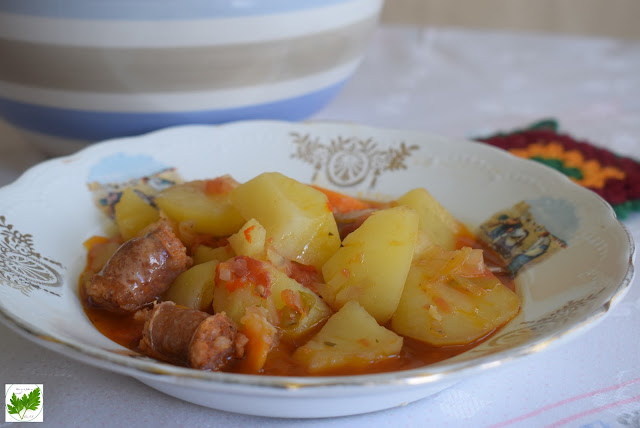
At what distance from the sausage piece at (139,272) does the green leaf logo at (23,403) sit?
0.25 m

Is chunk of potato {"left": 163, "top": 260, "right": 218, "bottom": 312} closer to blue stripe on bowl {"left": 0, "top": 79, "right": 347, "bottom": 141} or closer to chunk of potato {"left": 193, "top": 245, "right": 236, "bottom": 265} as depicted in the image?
chunk of potato {"left": 193, "top": 245, "right": 236, "bottom": 265}

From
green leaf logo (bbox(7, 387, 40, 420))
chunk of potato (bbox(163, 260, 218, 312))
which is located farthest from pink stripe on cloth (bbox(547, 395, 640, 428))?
green leaf logo (bbox(7, 387, 40, 420))

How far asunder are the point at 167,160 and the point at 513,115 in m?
1.76

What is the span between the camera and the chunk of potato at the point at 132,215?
1.77 metres

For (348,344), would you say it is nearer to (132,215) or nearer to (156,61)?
(132,215)

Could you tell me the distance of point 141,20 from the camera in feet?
6.34

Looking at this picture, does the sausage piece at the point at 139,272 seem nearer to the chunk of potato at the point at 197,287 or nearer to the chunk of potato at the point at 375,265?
the chunk of potato at the point at 197,287

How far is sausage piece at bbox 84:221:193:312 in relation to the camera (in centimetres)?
147

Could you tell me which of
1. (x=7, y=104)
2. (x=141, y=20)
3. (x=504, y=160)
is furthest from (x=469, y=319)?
(x=7, y=104)

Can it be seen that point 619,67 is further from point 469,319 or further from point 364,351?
point 364,351

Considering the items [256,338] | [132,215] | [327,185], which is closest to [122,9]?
[132,215]

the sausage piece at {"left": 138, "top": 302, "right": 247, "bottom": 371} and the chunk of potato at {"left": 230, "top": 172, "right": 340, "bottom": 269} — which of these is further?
the chunk of potato at {"left": 230, "top": 172, "right": 340, "bottom": 269}

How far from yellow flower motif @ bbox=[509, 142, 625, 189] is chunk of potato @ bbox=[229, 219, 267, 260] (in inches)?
49.6

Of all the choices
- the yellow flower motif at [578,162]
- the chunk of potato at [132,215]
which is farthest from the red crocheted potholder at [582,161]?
the chunk of potato at [132,215]
